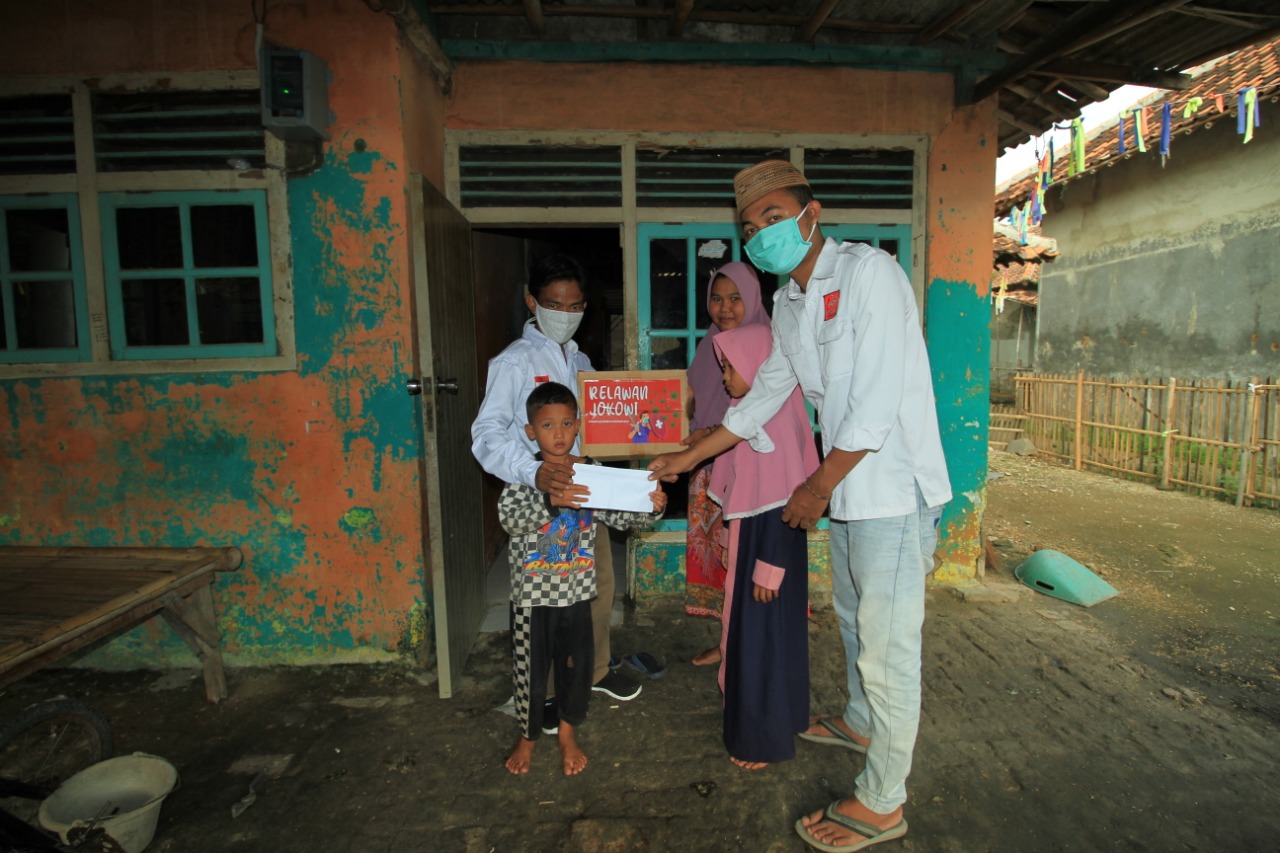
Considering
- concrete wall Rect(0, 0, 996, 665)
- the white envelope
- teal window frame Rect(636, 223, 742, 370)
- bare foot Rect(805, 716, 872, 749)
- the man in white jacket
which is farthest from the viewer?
teal window frame Rect(636, 223, 742, 370)

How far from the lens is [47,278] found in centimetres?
329

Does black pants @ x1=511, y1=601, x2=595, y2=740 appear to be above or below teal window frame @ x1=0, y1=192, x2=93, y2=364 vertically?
below

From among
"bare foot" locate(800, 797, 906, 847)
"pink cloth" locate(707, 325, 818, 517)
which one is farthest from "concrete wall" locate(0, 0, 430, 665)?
"bare foot" locate(800, 797, 906, 847)

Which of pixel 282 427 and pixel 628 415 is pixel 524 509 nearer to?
pixel 628 415

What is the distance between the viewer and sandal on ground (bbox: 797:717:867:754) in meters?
2.62

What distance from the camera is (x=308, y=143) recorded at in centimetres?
321

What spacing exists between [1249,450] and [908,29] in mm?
6316

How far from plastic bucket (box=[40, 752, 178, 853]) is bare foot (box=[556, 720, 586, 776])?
4.43ft

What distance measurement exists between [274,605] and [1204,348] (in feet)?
37.7

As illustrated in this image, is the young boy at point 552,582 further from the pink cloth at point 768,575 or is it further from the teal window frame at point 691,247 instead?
the teal window frame at point 691,247

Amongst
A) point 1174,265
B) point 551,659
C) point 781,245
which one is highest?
point 1174,265

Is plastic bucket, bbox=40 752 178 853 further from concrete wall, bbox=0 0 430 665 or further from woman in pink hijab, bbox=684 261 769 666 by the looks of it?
woman in pink hijab, bbox=684 261 769 666

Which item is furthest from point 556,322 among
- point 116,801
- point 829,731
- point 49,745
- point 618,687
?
point 49,745

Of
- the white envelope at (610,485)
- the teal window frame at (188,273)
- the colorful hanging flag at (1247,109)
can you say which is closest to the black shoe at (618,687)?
the white envelope at (610,485)
